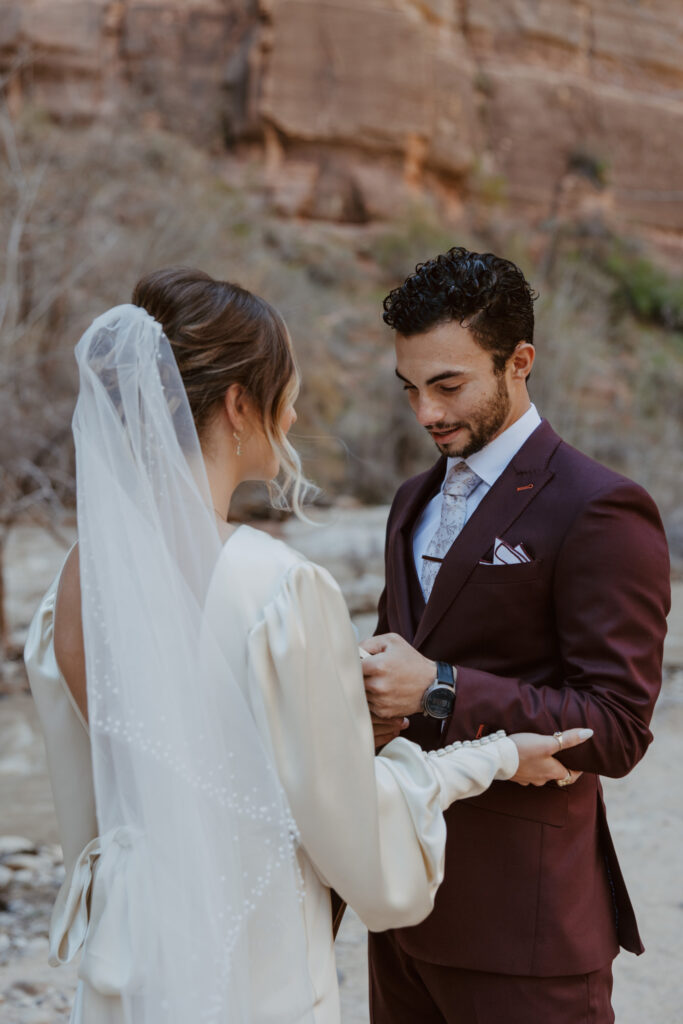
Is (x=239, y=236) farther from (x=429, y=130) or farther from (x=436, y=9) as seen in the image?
(x=436, y=9)

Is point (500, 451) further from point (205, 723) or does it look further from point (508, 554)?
point (205, 723)

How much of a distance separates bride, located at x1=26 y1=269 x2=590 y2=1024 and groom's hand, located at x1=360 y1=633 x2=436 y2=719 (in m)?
0.09

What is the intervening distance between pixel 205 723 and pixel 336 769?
0.23 metres

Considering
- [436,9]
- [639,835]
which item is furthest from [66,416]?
[436,9]

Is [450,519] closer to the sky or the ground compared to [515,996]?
closer to the sky

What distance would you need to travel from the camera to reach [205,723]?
1.53 meters

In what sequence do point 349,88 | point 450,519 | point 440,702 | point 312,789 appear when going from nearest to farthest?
point 312,789 < point 440,702 < point 450,519 < point 349,88

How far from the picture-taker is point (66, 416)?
399 inches

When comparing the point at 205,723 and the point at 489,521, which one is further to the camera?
the point at 489,521

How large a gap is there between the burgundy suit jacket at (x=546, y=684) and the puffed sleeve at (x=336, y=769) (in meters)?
0.25

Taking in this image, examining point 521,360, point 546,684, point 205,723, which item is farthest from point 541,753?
point 521,360

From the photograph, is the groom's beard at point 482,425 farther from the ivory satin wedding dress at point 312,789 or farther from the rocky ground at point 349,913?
the rocky ground at point 349,913

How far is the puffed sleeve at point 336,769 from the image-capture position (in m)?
1.48

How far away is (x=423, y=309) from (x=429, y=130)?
25855 millimetres
